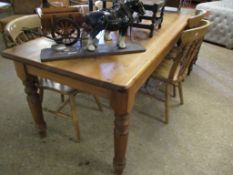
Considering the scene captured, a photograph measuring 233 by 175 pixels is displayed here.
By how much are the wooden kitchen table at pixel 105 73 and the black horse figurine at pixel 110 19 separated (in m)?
A: 0.13

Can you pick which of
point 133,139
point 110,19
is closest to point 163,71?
point 133,139

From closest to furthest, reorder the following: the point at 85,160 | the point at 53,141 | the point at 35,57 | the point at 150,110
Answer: the point at 35,57 < the point at 85,160 < the point at 53,141 < the point at 150,110

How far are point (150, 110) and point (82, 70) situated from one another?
3.64ft

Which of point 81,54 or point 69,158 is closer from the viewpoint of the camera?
point 81,54

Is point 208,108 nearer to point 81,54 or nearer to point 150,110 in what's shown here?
point 150,110

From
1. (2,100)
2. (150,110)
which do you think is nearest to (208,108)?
(150,110)

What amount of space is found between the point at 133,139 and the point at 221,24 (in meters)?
2.66

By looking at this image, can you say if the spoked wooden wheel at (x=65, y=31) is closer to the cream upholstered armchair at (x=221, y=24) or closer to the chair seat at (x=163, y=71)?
the chair seat at (x=163, y=71)

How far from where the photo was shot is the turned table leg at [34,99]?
1.35 meters

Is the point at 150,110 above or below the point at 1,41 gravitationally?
below

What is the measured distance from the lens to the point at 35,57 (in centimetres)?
119

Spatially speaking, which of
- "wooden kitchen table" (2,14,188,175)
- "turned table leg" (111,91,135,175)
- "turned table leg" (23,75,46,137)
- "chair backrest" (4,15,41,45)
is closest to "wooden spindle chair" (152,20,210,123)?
"wooden kitchen table" (2,14,188,175)

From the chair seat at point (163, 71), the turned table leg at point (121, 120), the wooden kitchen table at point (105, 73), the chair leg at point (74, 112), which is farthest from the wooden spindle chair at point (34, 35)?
the chair seat at point (163, 71)

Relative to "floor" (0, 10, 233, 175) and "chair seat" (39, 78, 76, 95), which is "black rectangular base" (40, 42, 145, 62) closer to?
"chair seat" (39, 78, 76, 95)
